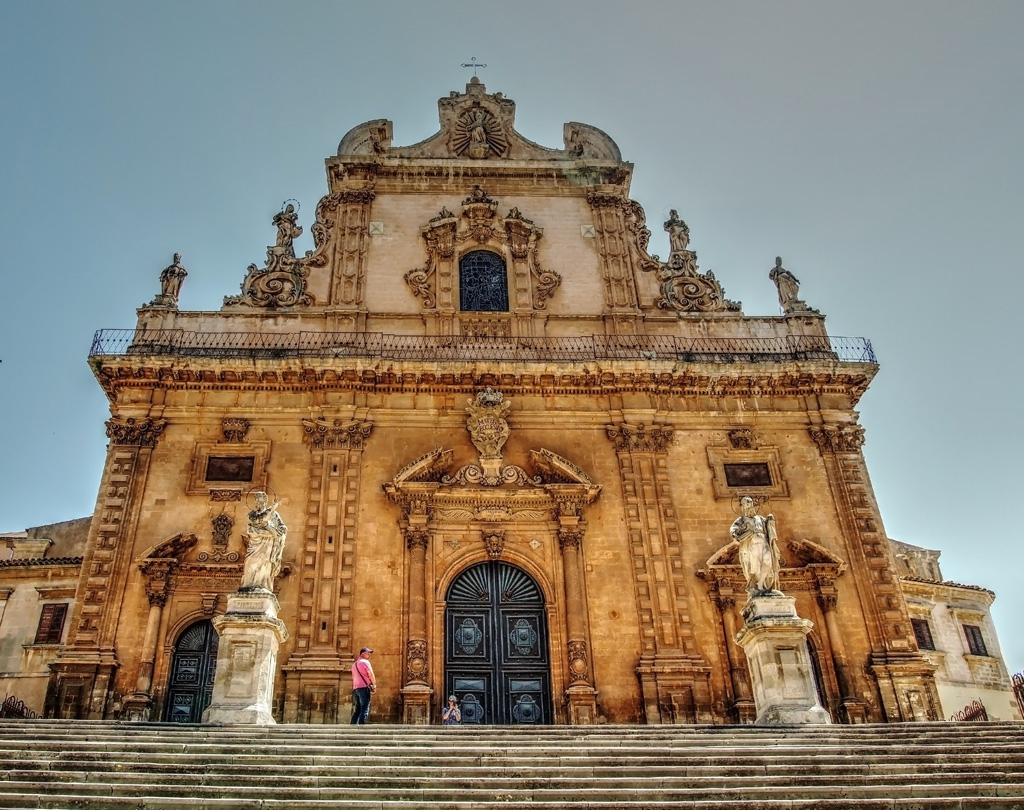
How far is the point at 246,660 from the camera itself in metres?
10.8

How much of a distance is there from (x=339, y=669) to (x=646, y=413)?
6.96 m

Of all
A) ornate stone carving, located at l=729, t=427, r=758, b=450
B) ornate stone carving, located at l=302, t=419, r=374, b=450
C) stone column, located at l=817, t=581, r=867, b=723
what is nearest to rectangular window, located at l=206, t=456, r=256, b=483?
ornate stone carving, located at l=302, t=419, r=374, b=450

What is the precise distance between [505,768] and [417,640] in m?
6.97

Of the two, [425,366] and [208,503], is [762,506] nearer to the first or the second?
[425,366]

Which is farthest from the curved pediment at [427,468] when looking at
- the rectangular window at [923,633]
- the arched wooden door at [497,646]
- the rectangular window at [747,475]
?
the rectangular window at [923,633]

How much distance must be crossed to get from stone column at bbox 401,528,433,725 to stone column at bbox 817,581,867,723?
6.46 m

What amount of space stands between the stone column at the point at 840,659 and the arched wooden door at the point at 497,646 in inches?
181

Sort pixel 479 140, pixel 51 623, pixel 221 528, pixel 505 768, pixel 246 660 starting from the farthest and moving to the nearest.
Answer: pixel 51 623
pixel 479 140
pixel 221 528
pixel 246 660
pixel 505 768

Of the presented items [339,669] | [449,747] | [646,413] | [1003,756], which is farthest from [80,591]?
[1003,756]

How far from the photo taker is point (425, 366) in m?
16.3

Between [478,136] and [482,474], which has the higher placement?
[478,136]

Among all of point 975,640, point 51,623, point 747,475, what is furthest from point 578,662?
point 975,640

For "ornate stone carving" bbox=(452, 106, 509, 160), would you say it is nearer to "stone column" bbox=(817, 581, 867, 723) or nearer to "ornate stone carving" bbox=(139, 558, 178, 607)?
"ornate stone carving" bbox=(139, 558, 178, 607)

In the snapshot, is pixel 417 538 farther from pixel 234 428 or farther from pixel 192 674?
pixel 192 674
